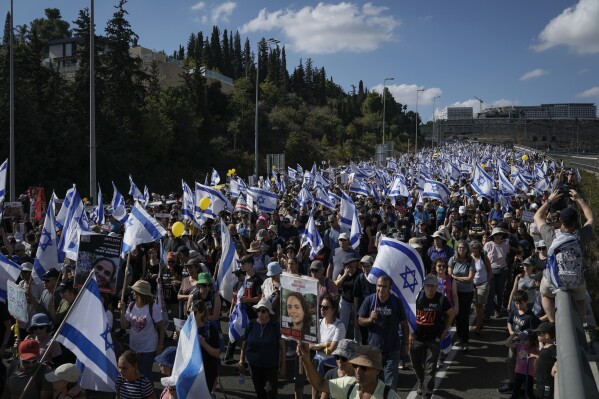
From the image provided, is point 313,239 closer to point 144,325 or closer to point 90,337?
point 144,325

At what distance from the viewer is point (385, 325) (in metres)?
6.17

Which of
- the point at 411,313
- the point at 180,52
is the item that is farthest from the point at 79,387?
the point at 180,52

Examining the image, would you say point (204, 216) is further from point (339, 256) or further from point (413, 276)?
point (413, 276)

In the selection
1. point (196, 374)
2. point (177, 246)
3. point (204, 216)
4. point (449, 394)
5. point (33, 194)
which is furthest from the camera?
point (33, 194)

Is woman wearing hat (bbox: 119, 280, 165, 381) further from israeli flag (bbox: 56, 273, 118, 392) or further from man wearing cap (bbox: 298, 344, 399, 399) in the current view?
man wearing cap (bbox: 298, 344, 399, 399)

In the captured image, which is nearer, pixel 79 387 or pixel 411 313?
Answer: pixel 79 387

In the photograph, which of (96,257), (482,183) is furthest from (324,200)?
(96,257)

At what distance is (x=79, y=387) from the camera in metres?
4.70

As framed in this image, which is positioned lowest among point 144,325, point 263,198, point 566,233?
point 144,325

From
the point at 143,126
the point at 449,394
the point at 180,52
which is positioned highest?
the point at 180,52

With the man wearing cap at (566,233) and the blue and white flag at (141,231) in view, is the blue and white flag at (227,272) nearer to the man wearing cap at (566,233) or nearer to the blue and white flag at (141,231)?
the blue and white flag at (141,231)

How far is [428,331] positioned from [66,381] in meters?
3.82

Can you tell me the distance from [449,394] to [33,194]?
16120mm

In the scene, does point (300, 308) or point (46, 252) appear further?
point (46, 252)
